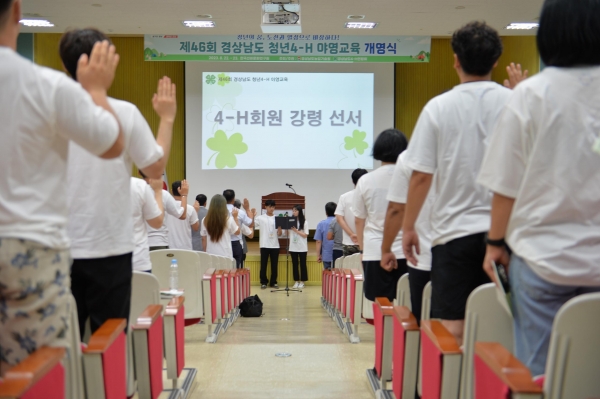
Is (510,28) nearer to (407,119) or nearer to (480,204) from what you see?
(407,119)

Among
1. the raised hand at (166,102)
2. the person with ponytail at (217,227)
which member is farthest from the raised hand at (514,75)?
the person with ponytail at (217,227)

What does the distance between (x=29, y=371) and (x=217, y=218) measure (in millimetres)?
6807

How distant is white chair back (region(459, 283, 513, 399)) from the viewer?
205 cm

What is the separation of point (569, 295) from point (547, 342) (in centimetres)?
14

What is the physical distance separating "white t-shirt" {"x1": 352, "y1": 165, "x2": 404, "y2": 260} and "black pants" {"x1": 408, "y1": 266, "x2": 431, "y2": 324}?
1.24m

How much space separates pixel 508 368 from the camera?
5.26ft

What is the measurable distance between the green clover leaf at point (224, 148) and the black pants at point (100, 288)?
33.5 feet

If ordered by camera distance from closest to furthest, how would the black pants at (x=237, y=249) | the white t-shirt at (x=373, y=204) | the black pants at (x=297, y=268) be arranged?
the white t-shirt at (x=373, y=204), the black pants at (x=237, y=249), the black pants at (x=297, y=268)

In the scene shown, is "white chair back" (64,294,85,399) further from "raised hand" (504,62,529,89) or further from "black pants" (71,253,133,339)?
"raised hand" (504,62,529,89)

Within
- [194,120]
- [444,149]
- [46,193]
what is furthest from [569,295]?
[194,120]

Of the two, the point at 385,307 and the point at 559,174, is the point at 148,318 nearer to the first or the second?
the point at 385,307

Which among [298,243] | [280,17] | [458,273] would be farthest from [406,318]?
[298,243]

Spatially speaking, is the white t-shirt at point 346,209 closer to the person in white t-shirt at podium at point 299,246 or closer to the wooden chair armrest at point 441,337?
the person in white t-shirt at podium at point 299,246

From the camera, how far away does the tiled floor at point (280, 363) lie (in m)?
3.78
